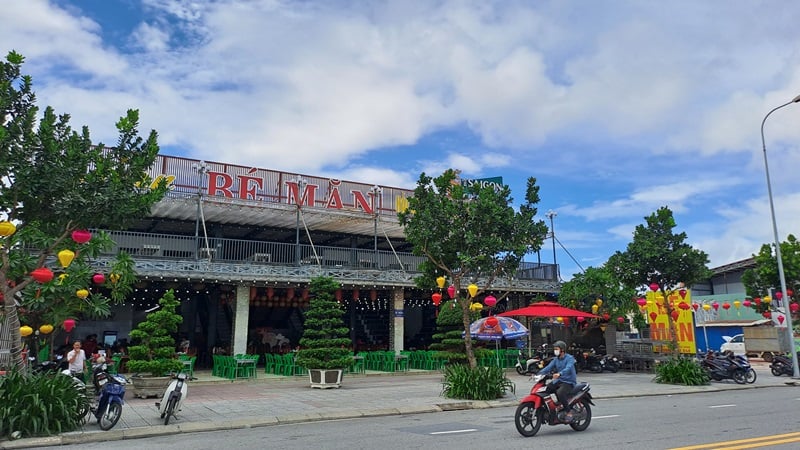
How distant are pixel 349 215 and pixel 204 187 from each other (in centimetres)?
582

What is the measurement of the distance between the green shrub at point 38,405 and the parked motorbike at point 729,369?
18.9 meters

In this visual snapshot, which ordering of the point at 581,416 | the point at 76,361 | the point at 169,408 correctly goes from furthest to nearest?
the point at 76,361
the point at 169,408
the point at 581,416

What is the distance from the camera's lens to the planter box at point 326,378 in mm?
17047

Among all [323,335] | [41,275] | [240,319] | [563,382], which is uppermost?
[41,275]

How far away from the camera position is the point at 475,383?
1415cm

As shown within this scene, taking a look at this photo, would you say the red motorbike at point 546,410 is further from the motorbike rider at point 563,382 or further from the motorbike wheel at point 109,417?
the motorbike wheel at point 109,417

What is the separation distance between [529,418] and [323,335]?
9.55m

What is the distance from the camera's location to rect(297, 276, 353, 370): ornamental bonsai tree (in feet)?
56.2

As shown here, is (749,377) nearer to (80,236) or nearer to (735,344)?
(735,344)

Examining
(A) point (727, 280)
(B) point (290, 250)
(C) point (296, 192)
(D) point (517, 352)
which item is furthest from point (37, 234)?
(A) point (727, 280)

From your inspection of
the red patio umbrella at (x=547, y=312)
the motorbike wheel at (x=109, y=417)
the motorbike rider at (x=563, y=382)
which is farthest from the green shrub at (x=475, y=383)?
the motorbike wheel at (x=109, y=417)

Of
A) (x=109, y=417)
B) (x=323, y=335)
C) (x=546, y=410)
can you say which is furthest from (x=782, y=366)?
(x=109, y=417)

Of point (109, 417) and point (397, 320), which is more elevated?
point (397, 320)

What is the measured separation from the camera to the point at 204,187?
2164 cm
